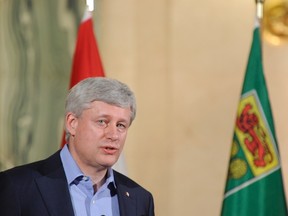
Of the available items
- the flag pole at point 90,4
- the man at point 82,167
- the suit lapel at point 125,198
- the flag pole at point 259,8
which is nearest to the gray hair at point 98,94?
the man at point 82,167

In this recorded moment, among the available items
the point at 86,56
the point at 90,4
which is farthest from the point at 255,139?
the point at 90,4

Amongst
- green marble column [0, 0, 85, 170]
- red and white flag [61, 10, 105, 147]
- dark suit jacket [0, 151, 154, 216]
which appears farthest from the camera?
green marble column [0, 0, 85, 170]

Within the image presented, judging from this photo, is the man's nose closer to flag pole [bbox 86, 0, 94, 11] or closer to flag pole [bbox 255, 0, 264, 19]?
flag pole [bbox 86, 0, 94, 11]

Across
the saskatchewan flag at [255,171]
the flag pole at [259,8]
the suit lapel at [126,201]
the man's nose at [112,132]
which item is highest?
the flag pole at [259,8]

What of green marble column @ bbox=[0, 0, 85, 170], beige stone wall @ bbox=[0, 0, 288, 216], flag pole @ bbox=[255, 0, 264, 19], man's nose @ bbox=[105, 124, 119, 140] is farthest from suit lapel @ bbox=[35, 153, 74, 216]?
beige stone wall @ bbox=[0, 0, 288, 216]

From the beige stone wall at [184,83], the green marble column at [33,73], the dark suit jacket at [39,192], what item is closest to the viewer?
the dark suit jacket at [39,192]

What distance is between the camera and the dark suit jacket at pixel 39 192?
2.21 meters

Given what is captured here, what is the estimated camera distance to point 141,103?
4445 mm

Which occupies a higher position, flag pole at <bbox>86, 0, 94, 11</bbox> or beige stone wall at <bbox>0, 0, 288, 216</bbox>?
flag pole at <bbox>86, 0, 94, 11</bbox>

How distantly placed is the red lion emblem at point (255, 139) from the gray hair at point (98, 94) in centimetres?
156

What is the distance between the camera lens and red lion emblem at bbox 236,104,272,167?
3715mm

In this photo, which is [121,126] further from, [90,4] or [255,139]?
[90,4]

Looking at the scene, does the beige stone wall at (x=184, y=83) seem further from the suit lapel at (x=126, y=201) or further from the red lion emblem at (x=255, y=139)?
the suit lapel at (x=126, y=201)

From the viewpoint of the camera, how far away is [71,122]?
7.55ft
